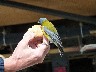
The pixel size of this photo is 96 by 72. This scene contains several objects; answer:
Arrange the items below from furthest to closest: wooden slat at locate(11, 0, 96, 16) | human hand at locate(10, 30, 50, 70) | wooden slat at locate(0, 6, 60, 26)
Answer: wooden slat at locate(0, 6, 60, 26), wooden slat at locate(11, 0, 96, 16), human hand at locate(10, 30, 50, 70)

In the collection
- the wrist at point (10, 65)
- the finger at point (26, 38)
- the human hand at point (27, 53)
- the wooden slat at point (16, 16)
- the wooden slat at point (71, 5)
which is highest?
the wooden slat at point (71, 5)

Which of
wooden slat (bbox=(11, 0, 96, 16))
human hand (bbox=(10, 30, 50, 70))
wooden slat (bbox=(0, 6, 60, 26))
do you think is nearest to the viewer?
human hand (bbox=(10, 30, 50, 70))

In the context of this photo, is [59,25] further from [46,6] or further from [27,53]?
[27,53]

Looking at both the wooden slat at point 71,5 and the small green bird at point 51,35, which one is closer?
the small green bird at point 51,35

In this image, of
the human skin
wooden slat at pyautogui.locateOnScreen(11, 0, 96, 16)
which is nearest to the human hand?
the human skin

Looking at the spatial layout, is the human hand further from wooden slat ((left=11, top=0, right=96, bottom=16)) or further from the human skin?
wooden slat ((left=11, top=0, right=96, bottom=16))

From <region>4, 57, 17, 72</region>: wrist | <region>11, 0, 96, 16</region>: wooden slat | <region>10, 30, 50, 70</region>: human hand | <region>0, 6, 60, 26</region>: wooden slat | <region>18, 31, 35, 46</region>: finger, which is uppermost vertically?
<region>11, 0, 96, 16</region>: wooden slat

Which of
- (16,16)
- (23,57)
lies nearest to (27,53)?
(23,57)

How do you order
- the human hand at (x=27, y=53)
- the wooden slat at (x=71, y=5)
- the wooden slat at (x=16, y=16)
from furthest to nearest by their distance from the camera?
the wooden slat at (x=16, y=16)
the wooden slat at (x=71, y=5)
the human hand at (x=27, y=53)

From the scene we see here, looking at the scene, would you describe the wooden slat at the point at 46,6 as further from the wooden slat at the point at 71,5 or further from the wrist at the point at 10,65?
the wrist at the point at 10,65

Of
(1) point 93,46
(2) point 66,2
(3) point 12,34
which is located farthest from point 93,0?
(3) point 12,34

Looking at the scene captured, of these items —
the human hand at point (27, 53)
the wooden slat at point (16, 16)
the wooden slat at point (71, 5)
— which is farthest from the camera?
the wooden slat at point (16, 16)

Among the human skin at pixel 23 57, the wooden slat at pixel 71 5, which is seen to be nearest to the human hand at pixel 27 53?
the human skin at pixel 23 57
